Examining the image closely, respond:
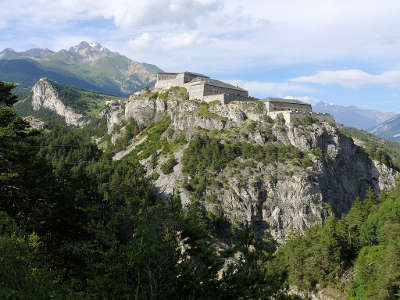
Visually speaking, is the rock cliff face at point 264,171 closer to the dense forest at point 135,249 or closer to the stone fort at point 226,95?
the stone fort at point 226,95

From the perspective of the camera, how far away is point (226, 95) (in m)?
113

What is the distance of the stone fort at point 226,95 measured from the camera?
367 feet

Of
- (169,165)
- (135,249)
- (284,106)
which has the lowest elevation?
(169,165)

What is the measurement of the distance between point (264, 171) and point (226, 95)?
31.3 m

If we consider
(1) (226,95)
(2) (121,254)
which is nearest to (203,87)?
(1) (226,95)

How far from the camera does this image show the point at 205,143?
10525 centimetres

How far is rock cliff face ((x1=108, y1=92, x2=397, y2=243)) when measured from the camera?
95.0 metres

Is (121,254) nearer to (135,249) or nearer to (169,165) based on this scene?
(135,249)

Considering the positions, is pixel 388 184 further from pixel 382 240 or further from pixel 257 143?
pixel 382 240

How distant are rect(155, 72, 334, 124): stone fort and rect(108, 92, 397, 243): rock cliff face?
336 centimetres

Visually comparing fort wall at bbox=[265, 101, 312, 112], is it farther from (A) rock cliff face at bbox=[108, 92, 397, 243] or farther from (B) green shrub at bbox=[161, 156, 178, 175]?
(B) green shrub at bbox=[161, 156, 178, 175]

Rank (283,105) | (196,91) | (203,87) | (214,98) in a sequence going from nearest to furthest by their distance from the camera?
(214,98)
(203,87)
(283,105)
(196,91)

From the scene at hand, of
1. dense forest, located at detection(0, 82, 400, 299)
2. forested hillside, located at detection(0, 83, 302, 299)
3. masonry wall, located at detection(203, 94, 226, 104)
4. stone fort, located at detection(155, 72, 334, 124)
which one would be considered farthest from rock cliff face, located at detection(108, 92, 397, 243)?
forested hillside, located at detection(0, 83, 302, 299)

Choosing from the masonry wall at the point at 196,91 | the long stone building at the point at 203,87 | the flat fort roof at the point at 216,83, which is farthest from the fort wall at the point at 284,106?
the masonry wall at the point at 196,91
